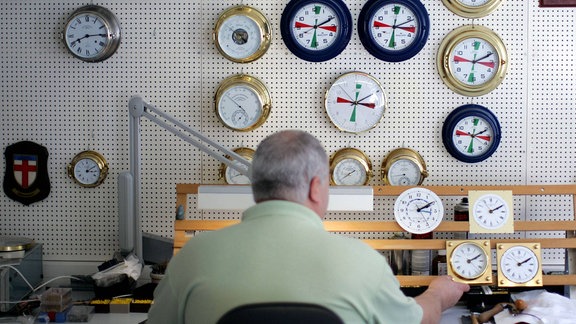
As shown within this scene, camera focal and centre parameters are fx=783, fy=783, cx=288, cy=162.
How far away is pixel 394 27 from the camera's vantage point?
12.0ft

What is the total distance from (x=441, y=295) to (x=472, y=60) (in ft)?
3.92

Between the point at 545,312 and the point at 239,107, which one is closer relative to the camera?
the point at 545,312

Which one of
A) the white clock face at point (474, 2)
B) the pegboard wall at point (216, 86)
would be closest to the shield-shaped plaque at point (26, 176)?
the pegboard wall at point (216, 86)

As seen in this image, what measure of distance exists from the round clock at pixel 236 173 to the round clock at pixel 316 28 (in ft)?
1.69

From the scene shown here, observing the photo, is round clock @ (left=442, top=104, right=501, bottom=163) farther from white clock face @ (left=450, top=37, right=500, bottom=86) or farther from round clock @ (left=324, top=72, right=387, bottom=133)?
round clock @ (left=324, top=72, right=387, bottom=133)

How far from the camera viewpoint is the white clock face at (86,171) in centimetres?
376

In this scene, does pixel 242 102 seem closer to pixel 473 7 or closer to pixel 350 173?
pixel 350 173

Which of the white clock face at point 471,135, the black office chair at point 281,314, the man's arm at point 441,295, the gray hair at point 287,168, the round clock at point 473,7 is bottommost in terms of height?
the man's arm at point 441,295

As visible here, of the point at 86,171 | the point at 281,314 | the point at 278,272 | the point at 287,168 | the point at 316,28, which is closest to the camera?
the point at 281,314

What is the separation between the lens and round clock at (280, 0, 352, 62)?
3652 millimetres

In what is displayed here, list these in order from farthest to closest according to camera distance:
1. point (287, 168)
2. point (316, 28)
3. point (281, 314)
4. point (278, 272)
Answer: point (316, 28), point (287, 168), point (278, 272), point (281, 314)

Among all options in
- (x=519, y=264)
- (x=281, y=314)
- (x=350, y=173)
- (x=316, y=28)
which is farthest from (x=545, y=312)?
(x=281, y=314)

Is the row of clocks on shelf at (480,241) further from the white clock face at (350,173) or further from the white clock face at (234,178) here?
the white clock face at (234,178)

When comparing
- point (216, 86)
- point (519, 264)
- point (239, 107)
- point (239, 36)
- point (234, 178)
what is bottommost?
point (519, 264)
